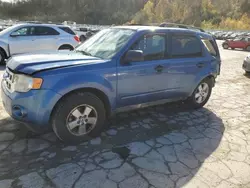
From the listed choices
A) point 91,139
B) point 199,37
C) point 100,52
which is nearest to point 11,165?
point 91,139

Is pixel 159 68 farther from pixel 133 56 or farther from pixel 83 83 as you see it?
pixel 83 83

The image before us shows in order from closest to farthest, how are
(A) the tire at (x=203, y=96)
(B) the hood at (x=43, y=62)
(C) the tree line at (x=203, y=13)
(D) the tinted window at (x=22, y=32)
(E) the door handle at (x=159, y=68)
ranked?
1. (B) the hood at (x=43, y=62)
2. (E) the door handle at (x=159, y=68)
3. (A) the tire at (x=203, y=96)
4. (D) the tinted window at (x=22, y=32)
5. (C) the tree line at (x=203, y=13)

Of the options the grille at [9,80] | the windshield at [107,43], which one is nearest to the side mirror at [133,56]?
the windshield at [107,43]

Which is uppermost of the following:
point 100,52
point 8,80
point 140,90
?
point 100,52

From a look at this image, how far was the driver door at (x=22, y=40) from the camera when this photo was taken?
8.59 m

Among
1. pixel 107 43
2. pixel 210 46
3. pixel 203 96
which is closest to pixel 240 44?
pixel 210 46

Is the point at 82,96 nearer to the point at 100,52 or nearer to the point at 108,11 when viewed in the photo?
the point at 100,52

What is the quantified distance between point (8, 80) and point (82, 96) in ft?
3.51

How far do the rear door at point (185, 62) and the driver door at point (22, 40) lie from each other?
20.9 feet

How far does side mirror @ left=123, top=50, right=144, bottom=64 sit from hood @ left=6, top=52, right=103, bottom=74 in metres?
0.41

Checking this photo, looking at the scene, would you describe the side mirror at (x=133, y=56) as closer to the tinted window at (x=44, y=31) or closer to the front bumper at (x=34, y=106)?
the front bumper at (x=34, y=106)

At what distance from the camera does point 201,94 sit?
5035 mm

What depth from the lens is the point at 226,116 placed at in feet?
15.9

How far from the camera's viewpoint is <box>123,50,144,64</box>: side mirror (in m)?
3.48
